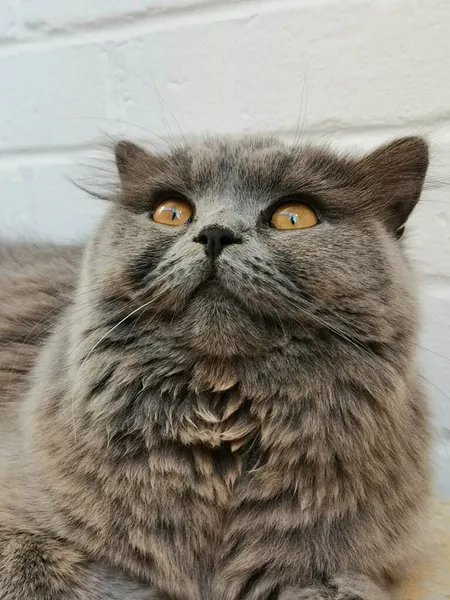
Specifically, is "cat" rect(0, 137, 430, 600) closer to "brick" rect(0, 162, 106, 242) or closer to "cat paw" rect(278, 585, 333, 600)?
"cat paw" rect(278, 585, 333, 600)

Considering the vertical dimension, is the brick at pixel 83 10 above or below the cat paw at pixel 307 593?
above

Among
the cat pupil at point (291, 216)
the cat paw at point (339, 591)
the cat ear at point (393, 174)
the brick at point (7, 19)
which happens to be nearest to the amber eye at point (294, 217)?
the cat pupil at point (291, 216)

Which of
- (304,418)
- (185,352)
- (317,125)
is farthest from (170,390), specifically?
(317,125)

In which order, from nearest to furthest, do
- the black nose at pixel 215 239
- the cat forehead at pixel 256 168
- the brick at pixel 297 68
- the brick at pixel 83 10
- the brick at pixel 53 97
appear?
the black nose at pixel 215 239, the cat forehead at pixel 256 168, the brick at pixel 297 68, the brick at pixel 83 10, the brick at pixel 53 97

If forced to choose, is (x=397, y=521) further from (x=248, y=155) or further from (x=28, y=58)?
(x=28, y=58)

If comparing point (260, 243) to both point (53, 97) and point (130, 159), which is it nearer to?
point (130, 159)

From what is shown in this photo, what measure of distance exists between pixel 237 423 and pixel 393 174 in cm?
41

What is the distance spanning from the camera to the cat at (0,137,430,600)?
81cm

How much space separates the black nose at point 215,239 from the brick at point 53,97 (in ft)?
3.26

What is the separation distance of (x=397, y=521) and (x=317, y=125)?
0.92m

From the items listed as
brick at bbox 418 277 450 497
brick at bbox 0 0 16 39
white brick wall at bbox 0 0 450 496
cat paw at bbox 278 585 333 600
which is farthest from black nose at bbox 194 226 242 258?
brick at bbox 0 0 16 39

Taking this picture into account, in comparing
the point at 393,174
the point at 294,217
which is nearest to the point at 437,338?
the point at 393,174

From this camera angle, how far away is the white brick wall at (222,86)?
4.58 feet

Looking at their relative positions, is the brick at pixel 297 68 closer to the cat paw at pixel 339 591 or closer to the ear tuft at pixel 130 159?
the ear tuft at pixel 130 159
